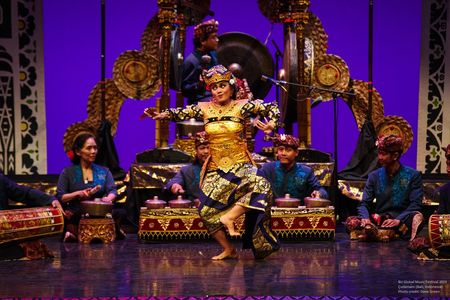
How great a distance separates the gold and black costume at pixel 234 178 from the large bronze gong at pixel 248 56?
9.40 feet

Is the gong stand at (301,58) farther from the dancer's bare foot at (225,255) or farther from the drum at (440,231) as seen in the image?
the drum at (440,231)

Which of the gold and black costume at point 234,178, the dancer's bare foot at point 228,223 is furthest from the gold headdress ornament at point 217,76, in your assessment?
the dancer's bare foot at point 228,223

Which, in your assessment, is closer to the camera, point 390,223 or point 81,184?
point 390,223

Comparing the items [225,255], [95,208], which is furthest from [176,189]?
[225,255]

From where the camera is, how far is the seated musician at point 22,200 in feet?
20.2

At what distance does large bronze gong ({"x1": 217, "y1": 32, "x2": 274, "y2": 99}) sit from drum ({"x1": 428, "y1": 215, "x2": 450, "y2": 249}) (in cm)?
342

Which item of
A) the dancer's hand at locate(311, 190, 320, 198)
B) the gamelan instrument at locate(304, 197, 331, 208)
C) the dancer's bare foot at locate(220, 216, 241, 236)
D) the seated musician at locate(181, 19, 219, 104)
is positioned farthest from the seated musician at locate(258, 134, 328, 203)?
the dancer's bare foot at locate(220, 216, 241, 236)

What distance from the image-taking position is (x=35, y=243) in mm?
6180

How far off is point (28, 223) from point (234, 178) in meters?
1.42

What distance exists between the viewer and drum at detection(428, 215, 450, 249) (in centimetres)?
579

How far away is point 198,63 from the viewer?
8.28 meters

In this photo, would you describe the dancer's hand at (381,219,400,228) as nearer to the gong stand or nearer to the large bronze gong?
the gong stand

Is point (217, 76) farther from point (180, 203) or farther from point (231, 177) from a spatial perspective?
point (180, 203)

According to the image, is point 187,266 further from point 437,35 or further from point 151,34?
point 437,35
